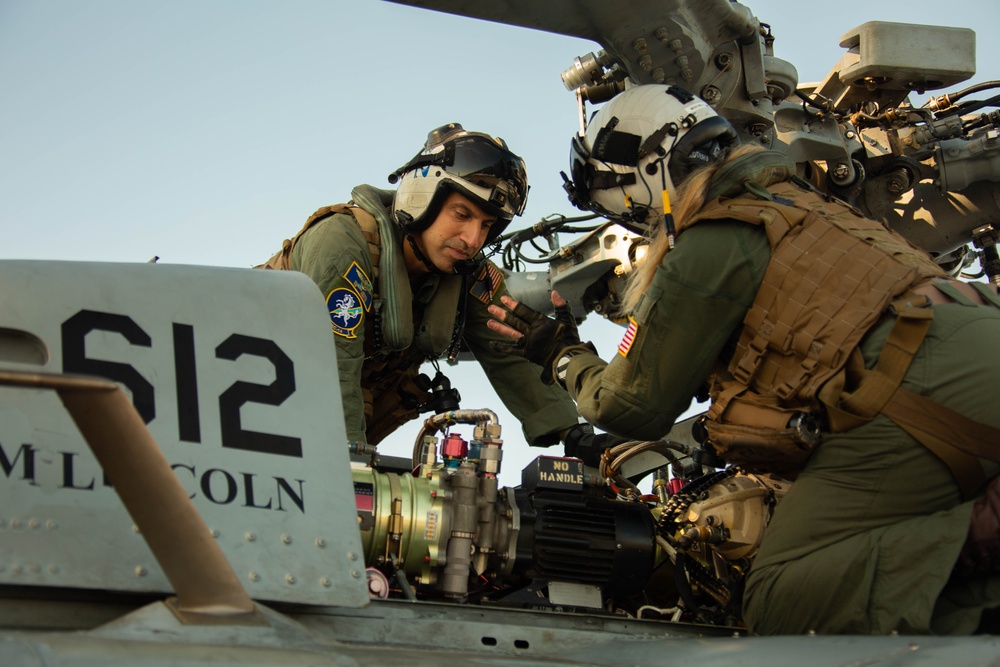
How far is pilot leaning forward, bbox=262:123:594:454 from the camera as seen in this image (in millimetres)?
5236

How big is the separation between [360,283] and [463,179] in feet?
2.58

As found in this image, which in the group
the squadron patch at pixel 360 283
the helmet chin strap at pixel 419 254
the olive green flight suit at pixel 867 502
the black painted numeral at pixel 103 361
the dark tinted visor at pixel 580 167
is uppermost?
the dark tinted visor at pixel 580 167

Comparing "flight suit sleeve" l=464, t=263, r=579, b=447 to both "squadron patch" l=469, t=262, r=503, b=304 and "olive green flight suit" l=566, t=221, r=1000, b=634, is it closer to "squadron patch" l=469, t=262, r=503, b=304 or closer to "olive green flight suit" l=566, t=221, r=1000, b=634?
"squadron patch" l=469, t=262, r=503, b=304

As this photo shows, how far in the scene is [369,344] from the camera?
548 centimetres

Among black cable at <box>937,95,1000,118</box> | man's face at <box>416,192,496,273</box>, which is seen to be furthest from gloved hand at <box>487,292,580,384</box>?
black cable at <box>937,95,1000,118</box>

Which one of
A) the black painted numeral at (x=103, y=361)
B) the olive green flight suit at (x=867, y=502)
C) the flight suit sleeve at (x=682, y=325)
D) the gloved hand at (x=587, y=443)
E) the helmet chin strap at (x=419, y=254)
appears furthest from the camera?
the helmet chin strap at (x=419, y=254)

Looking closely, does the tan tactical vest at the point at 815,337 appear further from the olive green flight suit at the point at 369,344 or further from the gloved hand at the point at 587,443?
the olive green flight suit at the point at 369,344

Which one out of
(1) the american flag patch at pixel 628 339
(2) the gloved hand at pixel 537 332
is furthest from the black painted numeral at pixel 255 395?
→ (2) the gloved hand at pixel 537 332

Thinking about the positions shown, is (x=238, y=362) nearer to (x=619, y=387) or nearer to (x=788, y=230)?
(x=619, y=387)

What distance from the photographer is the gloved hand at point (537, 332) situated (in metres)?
4.29

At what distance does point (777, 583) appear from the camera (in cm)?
312

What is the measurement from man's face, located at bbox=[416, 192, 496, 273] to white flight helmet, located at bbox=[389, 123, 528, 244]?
0.15 feet

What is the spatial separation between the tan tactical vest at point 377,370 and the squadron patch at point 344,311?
0.24 metres

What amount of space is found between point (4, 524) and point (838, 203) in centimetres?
272
